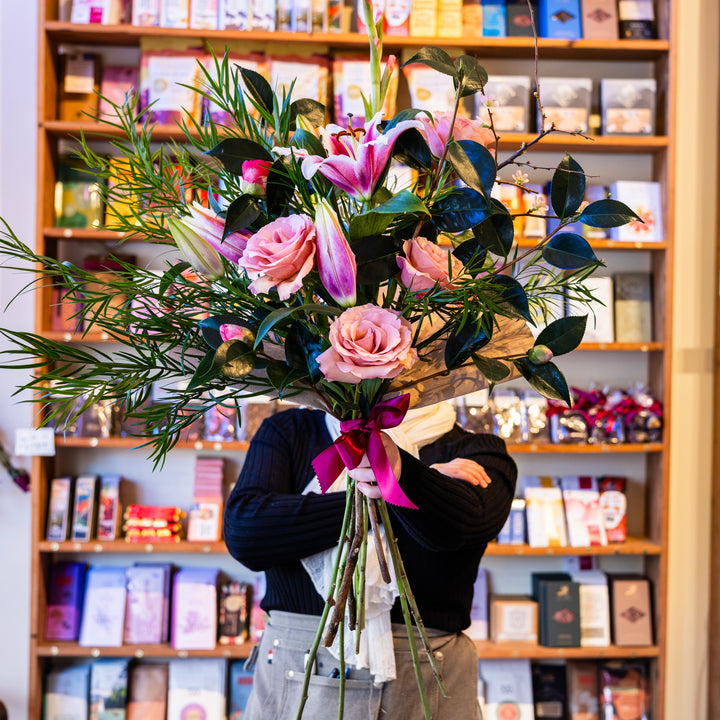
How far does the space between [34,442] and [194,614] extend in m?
0.89

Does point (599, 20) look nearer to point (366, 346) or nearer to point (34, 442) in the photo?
point (34, 442)

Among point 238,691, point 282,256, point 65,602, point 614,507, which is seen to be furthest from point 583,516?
point 282,256

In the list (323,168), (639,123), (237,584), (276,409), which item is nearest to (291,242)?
(323,168)

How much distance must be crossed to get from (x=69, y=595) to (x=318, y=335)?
104 inches

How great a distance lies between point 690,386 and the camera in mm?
3256

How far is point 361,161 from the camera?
0.84 meters

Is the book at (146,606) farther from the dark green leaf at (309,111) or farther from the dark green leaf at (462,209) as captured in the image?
the dark green leaf at (462,209)

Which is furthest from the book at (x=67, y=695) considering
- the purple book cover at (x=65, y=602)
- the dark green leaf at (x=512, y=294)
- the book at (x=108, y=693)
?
the dark green leaf at (x=512, y=294)

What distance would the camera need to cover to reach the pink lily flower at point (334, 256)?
81 centimetres

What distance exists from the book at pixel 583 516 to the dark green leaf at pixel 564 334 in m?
2.39

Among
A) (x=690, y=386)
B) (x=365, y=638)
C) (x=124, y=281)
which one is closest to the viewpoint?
(x=124, y=281)

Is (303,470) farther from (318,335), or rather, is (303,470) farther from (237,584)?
(237,584)

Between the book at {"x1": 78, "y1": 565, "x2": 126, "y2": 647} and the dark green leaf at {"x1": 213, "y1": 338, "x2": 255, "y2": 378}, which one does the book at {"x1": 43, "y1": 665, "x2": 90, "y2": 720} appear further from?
the dark green leaf at {"x1": 213, "y1": 338, "x2": 255, "y2": 378}

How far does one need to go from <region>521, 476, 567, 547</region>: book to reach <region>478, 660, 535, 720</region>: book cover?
53 cm
